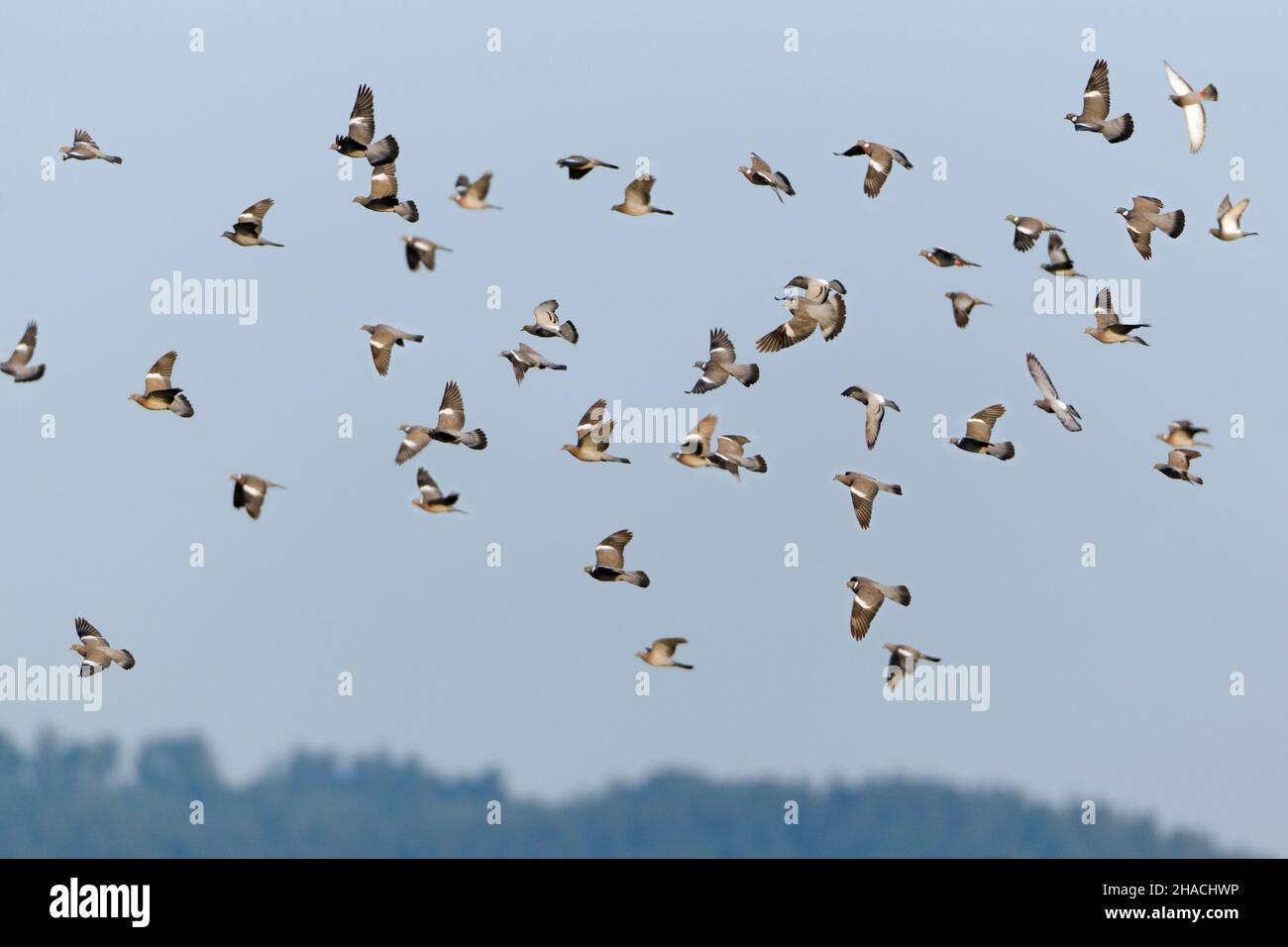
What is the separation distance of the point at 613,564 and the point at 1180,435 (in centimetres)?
433

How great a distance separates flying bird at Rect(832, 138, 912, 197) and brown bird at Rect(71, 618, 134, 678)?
6.63 meters

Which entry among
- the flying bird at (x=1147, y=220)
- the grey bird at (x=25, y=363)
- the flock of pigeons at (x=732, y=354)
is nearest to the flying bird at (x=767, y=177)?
the flock of pigeons at (x=732, y=354)

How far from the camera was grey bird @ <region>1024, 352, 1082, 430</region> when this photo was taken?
14.0 metres

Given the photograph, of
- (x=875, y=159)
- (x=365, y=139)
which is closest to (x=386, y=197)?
(x=365, y=139)

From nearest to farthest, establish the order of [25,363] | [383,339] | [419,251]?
1. [419,251]
2. [383,339]
3. [25,363]

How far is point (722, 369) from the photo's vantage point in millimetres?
14836

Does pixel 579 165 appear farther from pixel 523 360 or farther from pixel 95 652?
pixel 95 652

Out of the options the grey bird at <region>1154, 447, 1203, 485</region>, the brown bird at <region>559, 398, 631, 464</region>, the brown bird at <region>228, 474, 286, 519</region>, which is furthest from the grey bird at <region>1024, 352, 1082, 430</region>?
the brown bird at <region>228, 474, 286, 519</region>

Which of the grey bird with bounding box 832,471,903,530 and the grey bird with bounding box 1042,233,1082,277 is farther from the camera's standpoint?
the grey bird with bounding box 832,471,903,530

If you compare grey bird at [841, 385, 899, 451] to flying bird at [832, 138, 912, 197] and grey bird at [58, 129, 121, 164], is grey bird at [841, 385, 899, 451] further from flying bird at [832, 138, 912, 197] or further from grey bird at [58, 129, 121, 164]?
grey bird at [58, 129, 121, 164]

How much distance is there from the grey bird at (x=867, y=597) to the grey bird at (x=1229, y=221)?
154 inches

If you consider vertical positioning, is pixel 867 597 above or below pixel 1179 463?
below
